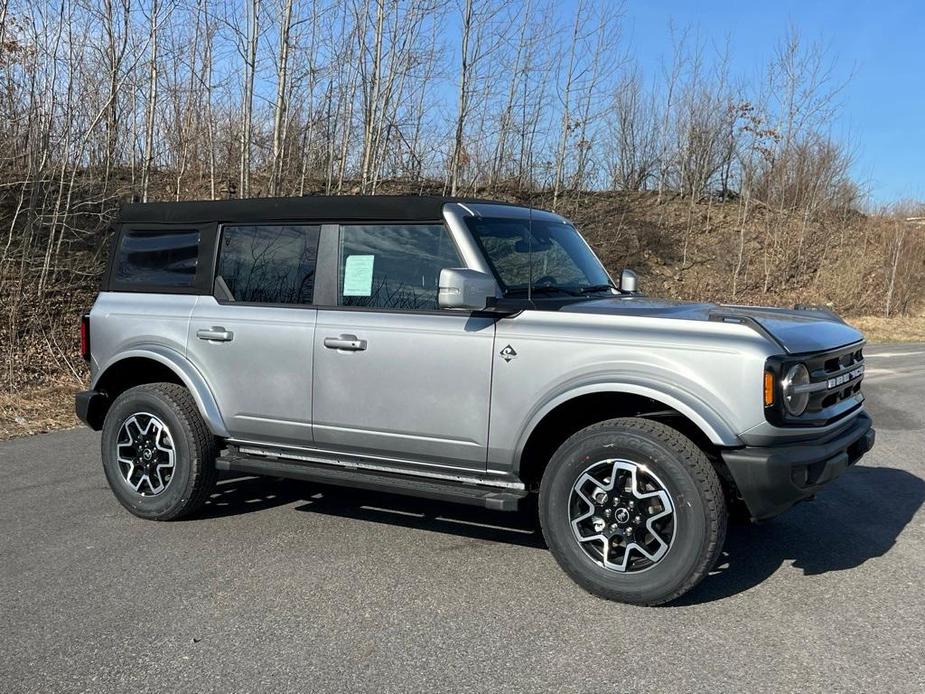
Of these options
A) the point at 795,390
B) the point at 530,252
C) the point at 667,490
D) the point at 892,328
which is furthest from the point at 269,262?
the point at 892,328

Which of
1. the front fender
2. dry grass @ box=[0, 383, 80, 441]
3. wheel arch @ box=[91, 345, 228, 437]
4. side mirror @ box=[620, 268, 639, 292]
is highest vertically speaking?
side mirror @ box=[620, 268, 639, 292]

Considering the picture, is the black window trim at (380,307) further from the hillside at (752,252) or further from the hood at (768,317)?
the hillside at (752,252)

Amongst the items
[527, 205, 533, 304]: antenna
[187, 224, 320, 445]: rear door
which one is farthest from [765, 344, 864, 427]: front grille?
[187, 224, 320, 445]: rear door

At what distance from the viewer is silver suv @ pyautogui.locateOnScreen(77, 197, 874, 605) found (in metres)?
3.87

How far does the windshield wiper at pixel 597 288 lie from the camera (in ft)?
16.6

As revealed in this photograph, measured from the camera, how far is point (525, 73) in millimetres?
17359

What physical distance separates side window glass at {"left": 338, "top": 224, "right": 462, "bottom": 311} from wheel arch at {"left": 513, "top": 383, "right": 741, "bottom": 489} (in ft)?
2.99

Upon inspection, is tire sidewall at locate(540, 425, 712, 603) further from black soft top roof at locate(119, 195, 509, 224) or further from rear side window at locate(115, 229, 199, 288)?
rear side window at locate(115, 229, 199, 288)

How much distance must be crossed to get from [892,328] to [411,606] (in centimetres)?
2232

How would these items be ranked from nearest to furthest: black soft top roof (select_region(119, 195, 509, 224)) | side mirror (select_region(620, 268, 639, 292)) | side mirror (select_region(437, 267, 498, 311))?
side mirror (select_region(437, 267, 498, 311)) < black soft top roof (select_region(119, 195, 509, 224)) < side mirror (select_region(620, 268, 639, 292))

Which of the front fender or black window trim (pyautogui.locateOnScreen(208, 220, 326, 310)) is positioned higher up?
black window trim (pyautogui.locateOnScreen(208, 220, 326, 310))

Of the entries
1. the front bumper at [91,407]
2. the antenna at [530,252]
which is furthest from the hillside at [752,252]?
the antenna at [530,252]

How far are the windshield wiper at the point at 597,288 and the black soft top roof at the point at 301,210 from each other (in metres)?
0.77

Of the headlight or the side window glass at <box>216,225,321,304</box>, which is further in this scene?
the side window glass at <box>216,225,321,304</box>
